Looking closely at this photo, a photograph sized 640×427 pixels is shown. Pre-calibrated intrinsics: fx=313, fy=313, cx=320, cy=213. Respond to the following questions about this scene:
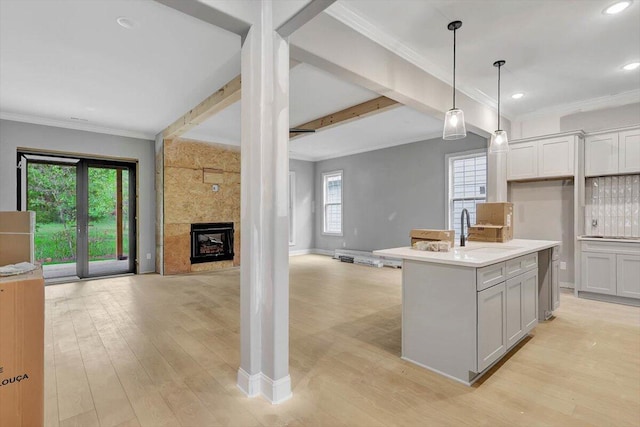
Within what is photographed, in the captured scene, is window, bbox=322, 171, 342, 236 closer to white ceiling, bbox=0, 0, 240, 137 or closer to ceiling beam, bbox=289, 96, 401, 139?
ceiling beam, bbox=289, 96, 401, 139

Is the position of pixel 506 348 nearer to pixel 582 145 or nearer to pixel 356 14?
pixel 356 14

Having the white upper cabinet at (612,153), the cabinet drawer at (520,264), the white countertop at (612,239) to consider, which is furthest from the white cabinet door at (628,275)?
the cabinet drawer at (520,264)

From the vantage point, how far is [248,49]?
216cm

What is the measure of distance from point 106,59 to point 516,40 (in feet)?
13.7

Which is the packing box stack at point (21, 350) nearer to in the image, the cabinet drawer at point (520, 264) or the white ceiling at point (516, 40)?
the white ceiling at point (516, 40)

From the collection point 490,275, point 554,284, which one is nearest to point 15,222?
point 490,275

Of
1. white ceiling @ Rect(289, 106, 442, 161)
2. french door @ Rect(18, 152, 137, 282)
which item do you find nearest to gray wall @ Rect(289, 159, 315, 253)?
white ceiling @ Rect(289, 106, 442, 161)

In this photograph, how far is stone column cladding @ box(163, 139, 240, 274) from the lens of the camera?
6.20m

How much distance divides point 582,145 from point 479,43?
2759 mm

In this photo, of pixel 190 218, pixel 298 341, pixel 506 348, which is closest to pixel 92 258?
pixel 190 218

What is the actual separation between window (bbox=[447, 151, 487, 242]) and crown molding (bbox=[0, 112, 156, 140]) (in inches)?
243

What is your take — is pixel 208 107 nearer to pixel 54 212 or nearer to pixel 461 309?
pixel 54 212

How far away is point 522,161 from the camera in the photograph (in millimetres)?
4992

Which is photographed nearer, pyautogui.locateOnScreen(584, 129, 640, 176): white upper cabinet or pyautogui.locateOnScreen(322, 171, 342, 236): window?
pyautogui.locateOnScreen(584, 129, 640, 176): white upper cabinet
